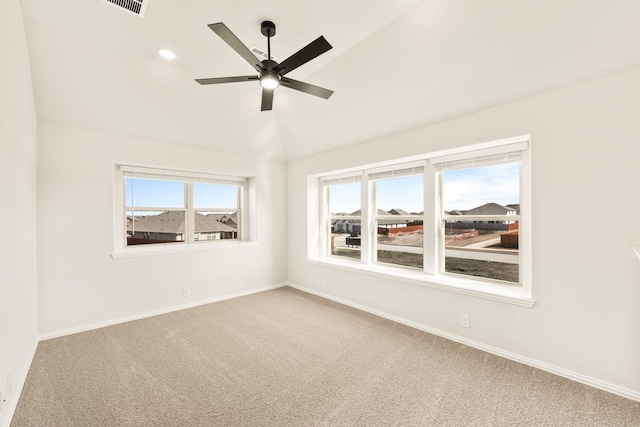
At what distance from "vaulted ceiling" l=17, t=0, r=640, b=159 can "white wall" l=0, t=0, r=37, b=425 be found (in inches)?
15.1

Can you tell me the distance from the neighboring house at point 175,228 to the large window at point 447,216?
2.01 m

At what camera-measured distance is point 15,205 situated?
201cm

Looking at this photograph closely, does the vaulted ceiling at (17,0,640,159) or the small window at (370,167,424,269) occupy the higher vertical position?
the vaulted ceiling at (17,0,640,159)

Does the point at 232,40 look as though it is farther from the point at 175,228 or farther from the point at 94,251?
the point at 175,228

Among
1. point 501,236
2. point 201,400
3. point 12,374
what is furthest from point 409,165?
point 12,374

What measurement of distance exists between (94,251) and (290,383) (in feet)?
9.13

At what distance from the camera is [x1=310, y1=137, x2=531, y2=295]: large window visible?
2814 millimetres

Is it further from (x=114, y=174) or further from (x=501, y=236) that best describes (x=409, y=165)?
(x=114, y=174)

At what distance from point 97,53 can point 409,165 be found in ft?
11.3

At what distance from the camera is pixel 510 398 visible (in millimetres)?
1985

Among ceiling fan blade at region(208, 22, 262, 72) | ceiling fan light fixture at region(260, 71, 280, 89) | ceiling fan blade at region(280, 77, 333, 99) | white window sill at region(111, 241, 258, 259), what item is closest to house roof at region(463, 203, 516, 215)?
ceiling fan blade at region(280, 77, 333, 99)

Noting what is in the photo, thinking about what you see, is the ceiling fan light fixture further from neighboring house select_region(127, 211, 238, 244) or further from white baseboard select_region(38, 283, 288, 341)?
white baseboard select_region(38, 283, 288, 341)

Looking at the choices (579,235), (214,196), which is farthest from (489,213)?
(214,196)

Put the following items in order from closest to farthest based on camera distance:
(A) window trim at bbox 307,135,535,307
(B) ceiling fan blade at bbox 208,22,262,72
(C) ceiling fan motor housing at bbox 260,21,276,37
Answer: (B) ceiling fan blade at bbox 208,22,262,72 → (C) ceiling fan motor housing at bbox 260,21,276,37 → (A) window trim at bbox 307,135,535,307
